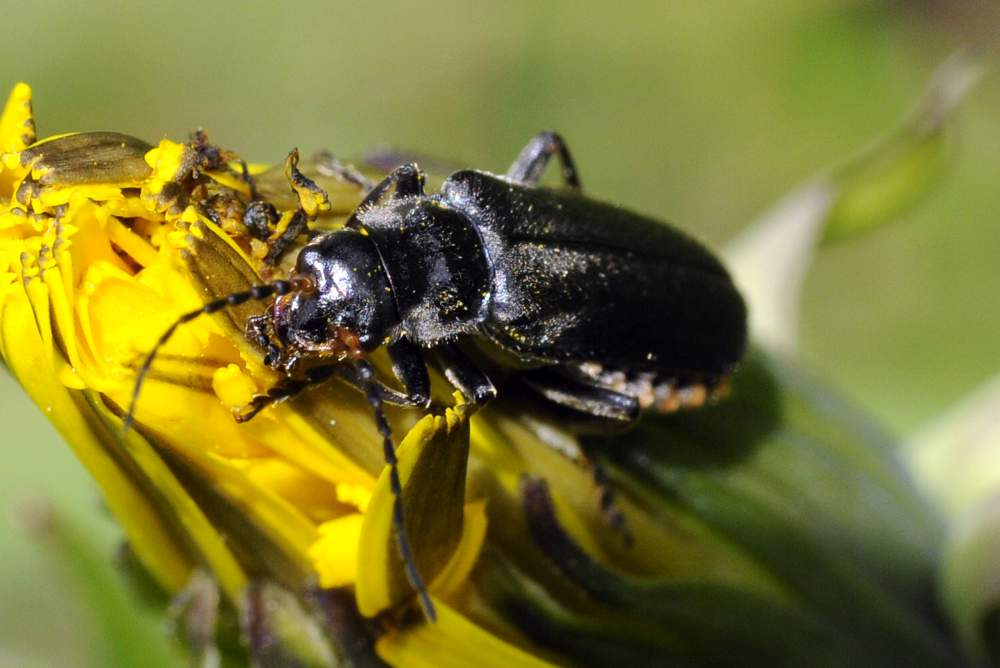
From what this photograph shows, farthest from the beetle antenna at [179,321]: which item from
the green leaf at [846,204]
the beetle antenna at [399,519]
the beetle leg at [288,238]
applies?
the green leaf at [846,204]

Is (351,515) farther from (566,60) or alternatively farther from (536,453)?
(566,60)

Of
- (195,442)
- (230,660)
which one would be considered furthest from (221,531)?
(230,660)

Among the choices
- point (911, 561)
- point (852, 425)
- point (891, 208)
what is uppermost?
point (891, 208)

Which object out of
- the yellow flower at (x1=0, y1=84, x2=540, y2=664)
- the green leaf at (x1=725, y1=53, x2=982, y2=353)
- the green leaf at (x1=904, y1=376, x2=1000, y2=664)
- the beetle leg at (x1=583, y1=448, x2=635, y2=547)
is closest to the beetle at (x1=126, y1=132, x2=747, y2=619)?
the beetle leg at (x1=583, y1=448, x2=635, y2=547)

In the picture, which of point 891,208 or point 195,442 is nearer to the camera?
point 195,442

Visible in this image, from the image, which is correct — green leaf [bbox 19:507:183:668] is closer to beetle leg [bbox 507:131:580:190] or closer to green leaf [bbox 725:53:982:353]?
beetle leg [bbox 507:131:580:190]

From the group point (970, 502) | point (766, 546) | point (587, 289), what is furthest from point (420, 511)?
point (970, 502)
